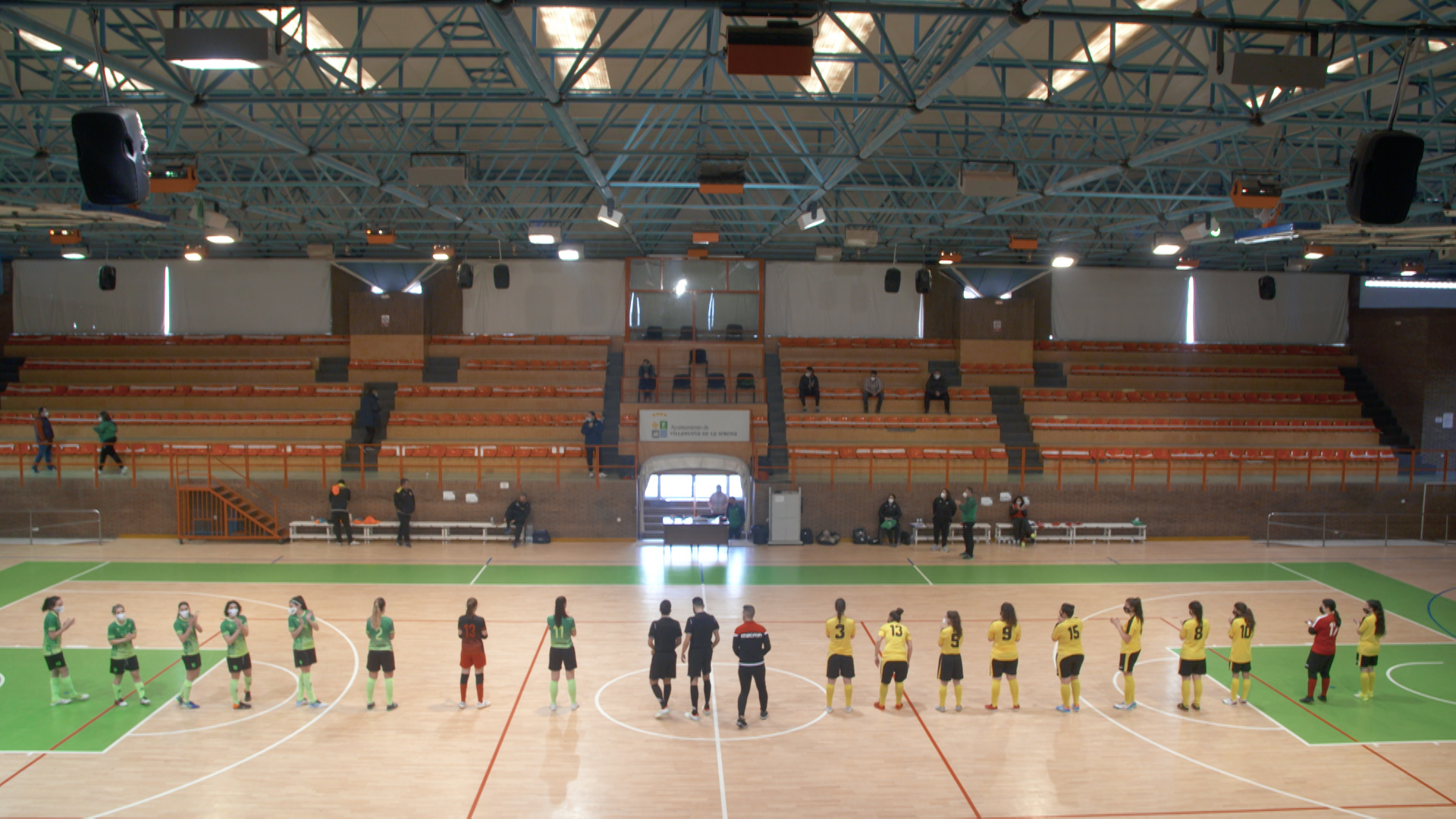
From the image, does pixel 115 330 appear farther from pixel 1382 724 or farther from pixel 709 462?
pixel 1382 724

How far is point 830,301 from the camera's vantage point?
29984 mm

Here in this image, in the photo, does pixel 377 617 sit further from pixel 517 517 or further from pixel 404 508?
pixel 404 508

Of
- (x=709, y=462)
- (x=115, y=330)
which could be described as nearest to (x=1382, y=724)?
(x=709, y=462)

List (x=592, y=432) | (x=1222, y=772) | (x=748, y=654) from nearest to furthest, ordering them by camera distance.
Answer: (x=1222, y=772)
(x=748, y=654)
(x=592, y=432)

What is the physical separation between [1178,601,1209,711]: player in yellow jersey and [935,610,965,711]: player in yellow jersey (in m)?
2.99

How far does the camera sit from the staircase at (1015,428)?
2380 centimetres

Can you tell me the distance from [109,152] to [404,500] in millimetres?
13738

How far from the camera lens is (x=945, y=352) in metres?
29.8

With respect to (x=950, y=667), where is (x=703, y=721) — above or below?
below

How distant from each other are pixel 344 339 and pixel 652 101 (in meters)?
23.4

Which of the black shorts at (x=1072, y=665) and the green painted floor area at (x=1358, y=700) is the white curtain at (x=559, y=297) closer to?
the black shorts at (x=1072, y=665)

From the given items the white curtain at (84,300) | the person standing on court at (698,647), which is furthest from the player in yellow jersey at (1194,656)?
the white curtain at (84,300)

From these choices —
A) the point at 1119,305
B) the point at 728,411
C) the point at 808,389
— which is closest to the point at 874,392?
the point at 808,389

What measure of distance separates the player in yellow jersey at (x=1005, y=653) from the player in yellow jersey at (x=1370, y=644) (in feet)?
16.3
